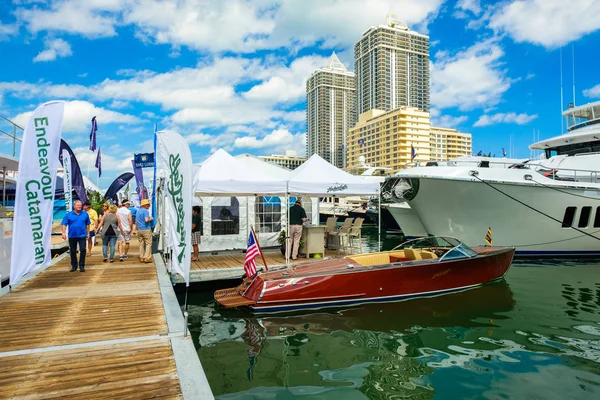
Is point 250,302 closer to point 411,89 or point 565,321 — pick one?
point 565,321

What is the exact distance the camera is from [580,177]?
16.2 m

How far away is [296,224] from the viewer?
1109cm

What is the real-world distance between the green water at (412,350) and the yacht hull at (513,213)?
5.54 metres

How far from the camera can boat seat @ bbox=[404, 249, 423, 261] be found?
9.29 meters

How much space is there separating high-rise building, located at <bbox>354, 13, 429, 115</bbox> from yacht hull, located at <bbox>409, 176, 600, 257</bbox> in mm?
126124

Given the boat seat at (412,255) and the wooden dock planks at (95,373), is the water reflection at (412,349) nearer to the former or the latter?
the boat seat at (412,255)

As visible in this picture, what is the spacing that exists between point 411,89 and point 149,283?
14599 centimetres

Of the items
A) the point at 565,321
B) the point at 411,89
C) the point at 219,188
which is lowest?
the point at 565,321

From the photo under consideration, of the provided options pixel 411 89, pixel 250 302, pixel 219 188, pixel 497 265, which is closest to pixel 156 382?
pixel 250 302

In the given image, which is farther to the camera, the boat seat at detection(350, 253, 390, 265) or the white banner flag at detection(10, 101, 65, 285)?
the boat seat at detection(350, 253, 390, 265)

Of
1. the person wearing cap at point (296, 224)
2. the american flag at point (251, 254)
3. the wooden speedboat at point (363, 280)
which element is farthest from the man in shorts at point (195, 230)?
the american flag at point (251, 254)

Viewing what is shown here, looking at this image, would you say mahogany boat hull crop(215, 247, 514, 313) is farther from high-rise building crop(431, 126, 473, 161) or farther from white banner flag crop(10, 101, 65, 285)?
high-rise building crop(431, 126, 473, 161)

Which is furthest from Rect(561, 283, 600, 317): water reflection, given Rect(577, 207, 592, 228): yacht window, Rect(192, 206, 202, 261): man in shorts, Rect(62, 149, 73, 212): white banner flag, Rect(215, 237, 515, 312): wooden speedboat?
Rect(62, 149, 73, 212): white banner flag

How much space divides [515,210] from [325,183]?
8908 mm
